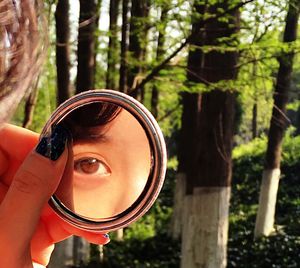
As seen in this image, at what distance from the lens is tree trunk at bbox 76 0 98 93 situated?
755 cm

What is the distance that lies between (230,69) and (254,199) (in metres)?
14.2

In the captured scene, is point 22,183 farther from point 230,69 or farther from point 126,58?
point 126,58

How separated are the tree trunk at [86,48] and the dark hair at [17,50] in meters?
6.74

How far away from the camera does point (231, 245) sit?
47.2 ft

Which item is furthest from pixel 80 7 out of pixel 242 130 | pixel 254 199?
pixel 242 130

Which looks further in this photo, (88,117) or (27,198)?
(88,117)

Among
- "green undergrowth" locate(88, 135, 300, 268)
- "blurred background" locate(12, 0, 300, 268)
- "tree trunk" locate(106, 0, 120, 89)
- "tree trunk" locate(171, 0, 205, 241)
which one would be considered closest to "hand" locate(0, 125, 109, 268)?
"blurred background" locate(12, 0, 300, 268)

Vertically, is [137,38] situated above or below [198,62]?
above

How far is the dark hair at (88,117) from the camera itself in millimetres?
1082

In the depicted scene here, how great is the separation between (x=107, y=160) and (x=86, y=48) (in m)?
6.76

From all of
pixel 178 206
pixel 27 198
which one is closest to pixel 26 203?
pixel 27 198

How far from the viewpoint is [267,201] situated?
14492mm

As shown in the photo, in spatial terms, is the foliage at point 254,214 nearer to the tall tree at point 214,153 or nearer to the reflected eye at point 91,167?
the tall tree at point 214,153

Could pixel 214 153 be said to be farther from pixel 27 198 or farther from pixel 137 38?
pixel 27 198
